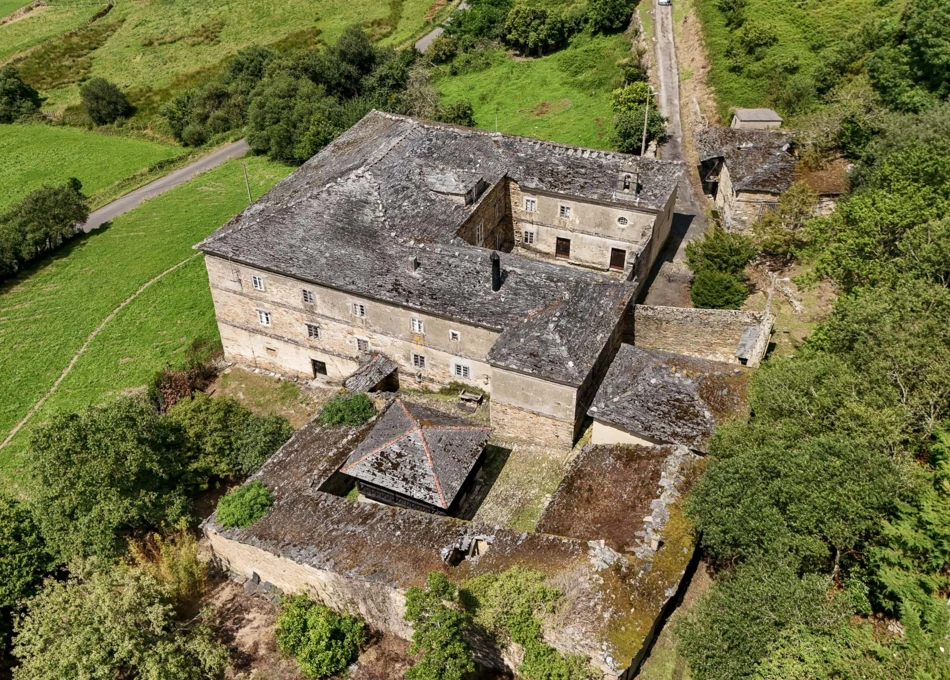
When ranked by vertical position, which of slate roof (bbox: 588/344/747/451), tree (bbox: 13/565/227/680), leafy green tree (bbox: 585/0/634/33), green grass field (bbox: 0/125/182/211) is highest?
leafy green tree (bbox: 585/0/634/33)

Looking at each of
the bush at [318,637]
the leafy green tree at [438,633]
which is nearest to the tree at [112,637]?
the bush at [318,637]

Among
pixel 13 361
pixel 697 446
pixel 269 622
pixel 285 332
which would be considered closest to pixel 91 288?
pixel 13 361

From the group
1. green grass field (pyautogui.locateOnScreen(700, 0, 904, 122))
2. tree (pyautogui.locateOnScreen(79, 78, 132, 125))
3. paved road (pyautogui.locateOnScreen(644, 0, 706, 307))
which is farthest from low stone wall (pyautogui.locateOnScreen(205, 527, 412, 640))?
tree (pyautogui.locateOnScreen(79, 78, 132, 125))

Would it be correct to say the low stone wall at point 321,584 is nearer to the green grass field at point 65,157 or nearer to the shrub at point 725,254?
the shrub at point 725,254

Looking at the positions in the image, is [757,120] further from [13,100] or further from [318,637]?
[13,100]

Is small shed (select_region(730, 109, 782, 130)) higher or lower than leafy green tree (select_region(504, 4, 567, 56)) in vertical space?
lower

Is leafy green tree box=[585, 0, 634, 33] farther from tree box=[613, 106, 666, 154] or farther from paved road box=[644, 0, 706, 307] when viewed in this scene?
tree box=[613, 106, 666, 154]
